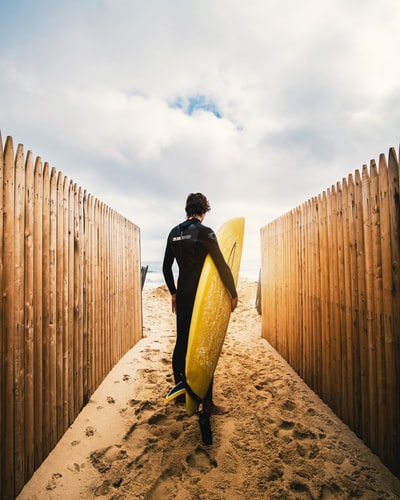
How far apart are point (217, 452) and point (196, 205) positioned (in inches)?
87.6

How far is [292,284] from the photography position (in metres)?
4.10

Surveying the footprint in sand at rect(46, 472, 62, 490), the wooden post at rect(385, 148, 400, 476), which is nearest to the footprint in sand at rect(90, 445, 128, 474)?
the footprint in sand at rect(46, 472, 62, 490)

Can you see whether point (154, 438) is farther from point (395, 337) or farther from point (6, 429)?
point (395, 337)

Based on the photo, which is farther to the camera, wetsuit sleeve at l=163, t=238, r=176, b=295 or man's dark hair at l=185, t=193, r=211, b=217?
wetsuit sleeve at l=163, t=238, r=176, b=295

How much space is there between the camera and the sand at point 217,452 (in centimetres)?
182

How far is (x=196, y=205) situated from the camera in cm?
277

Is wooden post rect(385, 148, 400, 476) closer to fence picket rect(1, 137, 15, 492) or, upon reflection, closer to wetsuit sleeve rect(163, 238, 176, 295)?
wetsuit sleeve rect(163, 238, 176, 295)

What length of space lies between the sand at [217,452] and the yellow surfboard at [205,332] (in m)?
0.42

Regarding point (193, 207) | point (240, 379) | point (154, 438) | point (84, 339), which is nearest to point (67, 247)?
point (84, 339)

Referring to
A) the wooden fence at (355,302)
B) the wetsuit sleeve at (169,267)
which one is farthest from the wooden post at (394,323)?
the wetsuit sleeve at (169,267)

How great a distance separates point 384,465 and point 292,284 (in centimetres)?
237

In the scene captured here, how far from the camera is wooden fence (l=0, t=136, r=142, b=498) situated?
1.73m

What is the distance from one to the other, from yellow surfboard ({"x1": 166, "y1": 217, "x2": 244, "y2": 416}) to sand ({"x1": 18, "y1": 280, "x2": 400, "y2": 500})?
0.42m

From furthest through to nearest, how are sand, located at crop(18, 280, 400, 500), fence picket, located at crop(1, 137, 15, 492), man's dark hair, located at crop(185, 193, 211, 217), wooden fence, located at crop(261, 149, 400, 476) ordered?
man's dark hair, located at crop(185, 193, 211, 217), wooden fence, located at crop(261, 149, 400, 476), sand, located at crop(18, 280, 400, 500), fence picket, located at crop(1, 137, 15, 492)
